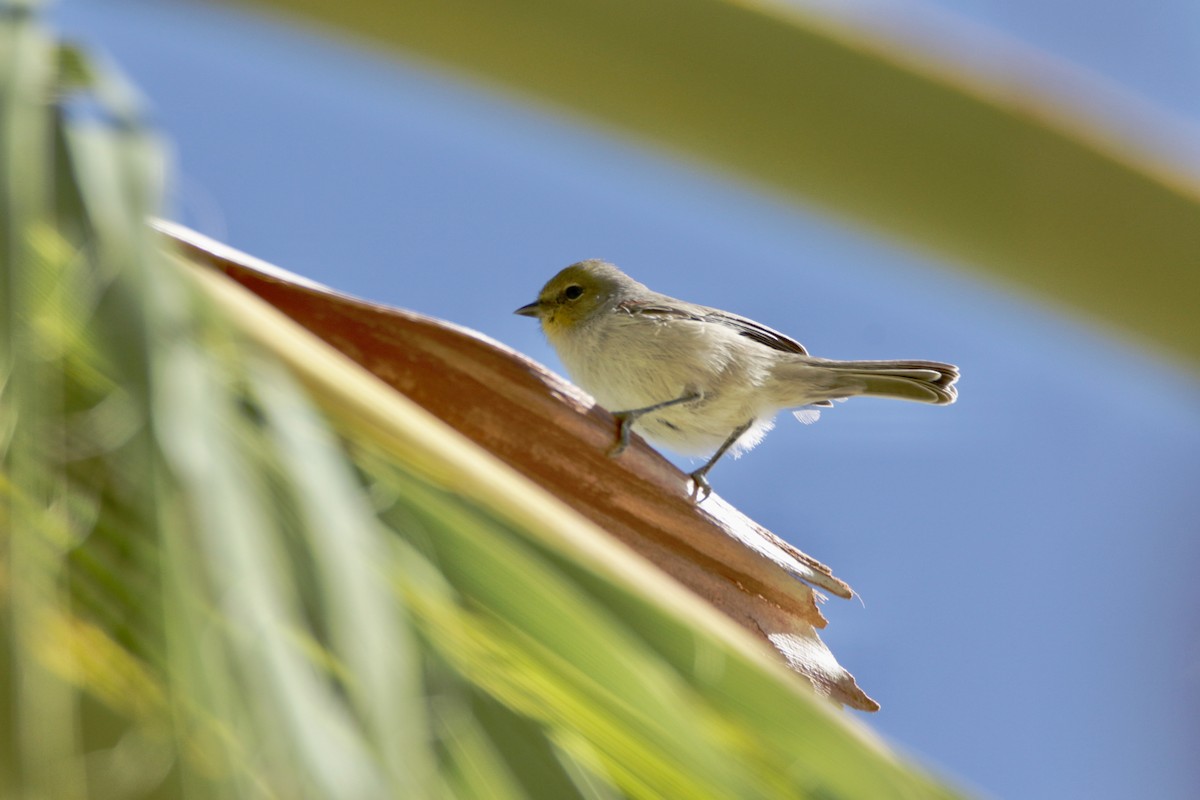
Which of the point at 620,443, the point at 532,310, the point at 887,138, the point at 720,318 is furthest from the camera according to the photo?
the point at 532,310

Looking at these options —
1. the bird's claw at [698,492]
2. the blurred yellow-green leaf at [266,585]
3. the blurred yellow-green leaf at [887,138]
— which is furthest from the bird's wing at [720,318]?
the blurred yellow-green leaf at [266,585]

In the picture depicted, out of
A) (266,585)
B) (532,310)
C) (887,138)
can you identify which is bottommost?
(532,310)

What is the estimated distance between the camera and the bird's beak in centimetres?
Answer: 437

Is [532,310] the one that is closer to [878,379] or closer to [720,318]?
[720,318]

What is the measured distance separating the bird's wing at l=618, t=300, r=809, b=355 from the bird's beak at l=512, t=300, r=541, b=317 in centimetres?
41

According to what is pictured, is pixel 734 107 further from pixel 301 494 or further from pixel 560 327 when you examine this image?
pixel 560 327

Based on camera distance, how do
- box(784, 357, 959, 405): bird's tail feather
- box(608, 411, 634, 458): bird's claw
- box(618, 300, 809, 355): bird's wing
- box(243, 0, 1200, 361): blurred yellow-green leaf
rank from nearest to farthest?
1. box(243, 0, 1200, 361): blurred yellow-green leaf
2. box(608, 411, 634, 458): bird's claw
3. box(784, 357, 959, 405): bird's tail feather
4. box(618, 300, 809, 355): bird's wing

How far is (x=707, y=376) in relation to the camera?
3.74 metres

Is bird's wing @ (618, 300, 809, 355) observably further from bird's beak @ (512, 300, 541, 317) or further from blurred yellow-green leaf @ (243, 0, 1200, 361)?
blurred yellow-green leaf @ (243, 0, 1200, 361)

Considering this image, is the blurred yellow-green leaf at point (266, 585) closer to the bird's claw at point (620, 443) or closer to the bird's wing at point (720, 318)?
the bird's claw at point (620, 443)

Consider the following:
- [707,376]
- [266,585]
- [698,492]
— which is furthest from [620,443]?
[707,376]

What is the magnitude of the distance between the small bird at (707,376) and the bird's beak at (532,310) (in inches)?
15.4

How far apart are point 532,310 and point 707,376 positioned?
0.90 metres

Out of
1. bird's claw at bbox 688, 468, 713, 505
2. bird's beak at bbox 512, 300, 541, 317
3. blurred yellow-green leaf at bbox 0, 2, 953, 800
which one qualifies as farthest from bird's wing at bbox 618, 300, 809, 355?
blurred yellow-green leaf at bbox 0, 2, 953, 800
